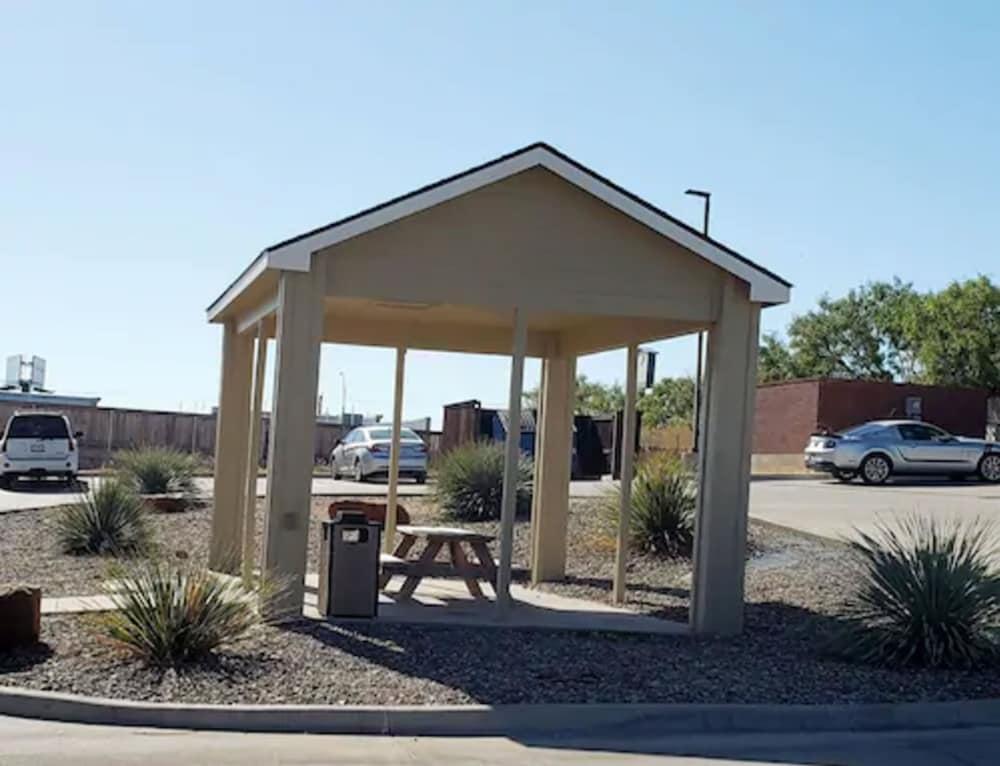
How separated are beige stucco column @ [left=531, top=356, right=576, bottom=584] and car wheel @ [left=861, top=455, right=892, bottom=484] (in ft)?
54.0

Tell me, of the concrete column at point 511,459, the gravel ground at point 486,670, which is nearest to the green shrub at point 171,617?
the gravel ground at point 486,670

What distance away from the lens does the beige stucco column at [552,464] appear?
46.0 feet

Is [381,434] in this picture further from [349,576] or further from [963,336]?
[963,336]

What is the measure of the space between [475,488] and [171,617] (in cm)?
1091

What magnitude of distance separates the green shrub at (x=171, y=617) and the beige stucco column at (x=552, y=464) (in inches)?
212

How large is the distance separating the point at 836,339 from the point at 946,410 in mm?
20992

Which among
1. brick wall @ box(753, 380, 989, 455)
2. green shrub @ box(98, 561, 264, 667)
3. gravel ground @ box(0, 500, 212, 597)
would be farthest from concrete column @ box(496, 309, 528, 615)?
brick wall @ box(753, 380, 989, 455)

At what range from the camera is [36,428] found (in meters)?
27.0

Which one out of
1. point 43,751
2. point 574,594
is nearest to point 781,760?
point 43,751

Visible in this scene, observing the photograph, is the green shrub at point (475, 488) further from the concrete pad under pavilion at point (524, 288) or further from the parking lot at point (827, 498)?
the concrete pad under pavilion at point (524, 288)

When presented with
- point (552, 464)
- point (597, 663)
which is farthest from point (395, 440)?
point (597, 663)

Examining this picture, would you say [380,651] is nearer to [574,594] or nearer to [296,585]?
[296,585]

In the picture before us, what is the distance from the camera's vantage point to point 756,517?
63.4ft

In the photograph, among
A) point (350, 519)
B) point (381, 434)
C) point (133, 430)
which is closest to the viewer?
point (350, 519)
